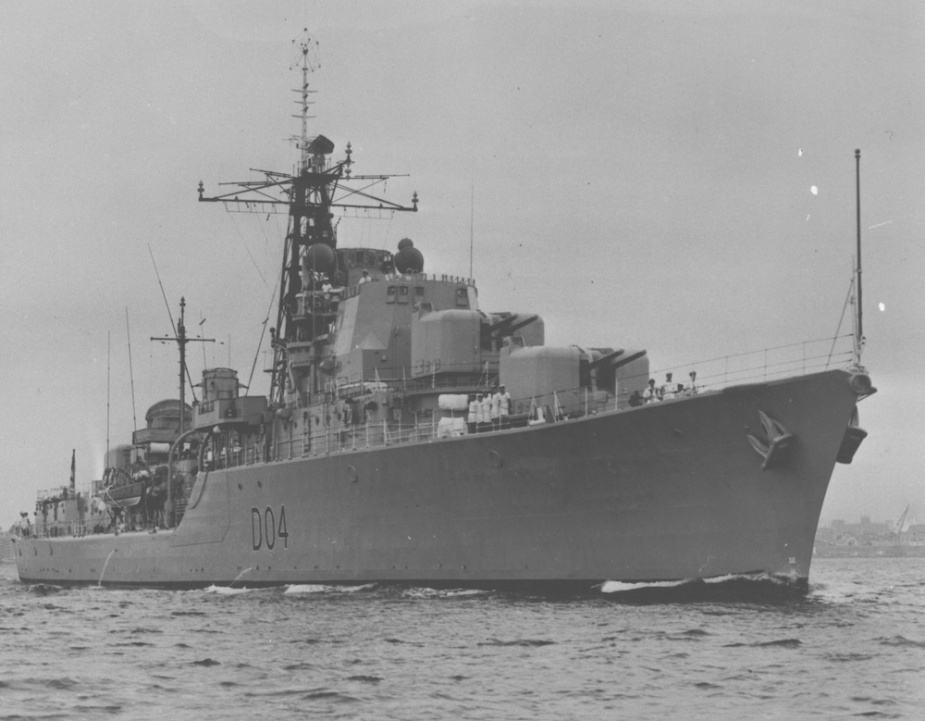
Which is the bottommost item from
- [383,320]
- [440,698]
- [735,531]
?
[440,698]

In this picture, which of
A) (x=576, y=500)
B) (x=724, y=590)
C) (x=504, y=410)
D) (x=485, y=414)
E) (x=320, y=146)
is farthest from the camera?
(x=320, y=146)

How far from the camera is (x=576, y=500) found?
23594mm

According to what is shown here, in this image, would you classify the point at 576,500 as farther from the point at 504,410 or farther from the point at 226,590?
the point at 226,590

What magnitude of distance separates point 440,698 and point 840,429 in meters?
10.0

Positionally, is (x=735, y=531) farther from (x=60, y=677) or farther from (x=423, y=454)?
(x=60, y=677)

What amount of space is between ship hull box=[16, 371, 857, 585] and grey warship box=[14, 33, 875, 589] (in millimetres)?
37

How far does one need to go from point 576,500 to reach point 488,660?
7763 millimetres

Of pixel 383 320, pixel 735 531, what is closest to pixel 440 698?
pixel 735 531

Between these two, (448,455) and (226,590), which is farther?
(226,590)

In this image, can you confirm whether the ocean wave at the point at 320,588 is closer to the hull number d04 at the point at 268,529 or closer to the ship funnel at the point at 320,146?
the hull number d04 at the point at 268,529

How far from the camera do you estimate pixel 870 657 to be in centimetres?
1581

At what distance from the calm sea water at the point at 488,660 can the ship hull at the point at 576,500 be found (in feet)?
2.80

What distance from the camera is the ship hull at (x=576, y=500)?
21.4m

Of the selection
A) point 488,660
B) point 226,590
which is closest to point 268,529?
point 226,590
